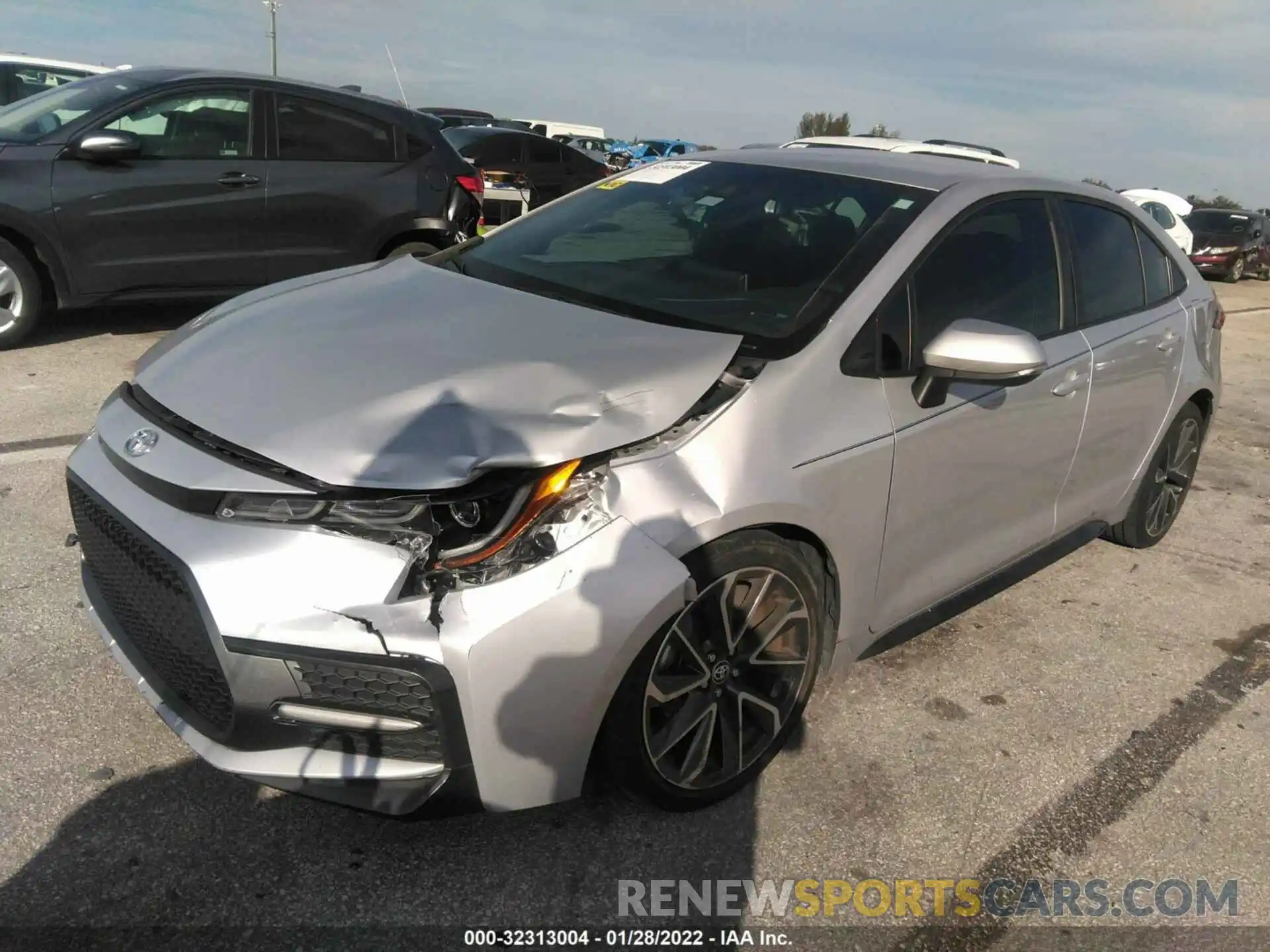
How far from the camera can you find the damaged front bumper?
79.9 inches

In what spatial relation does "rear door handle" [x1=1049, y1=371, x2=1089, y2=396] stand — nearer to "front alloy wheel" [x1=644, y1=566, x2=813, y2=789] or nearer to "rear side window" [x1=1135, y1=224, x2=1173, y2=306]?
"rear side window" [x1=1135, y1=224, x2=1173, y2=306]

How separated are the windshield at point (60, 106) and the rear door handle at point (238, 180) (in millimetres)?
684

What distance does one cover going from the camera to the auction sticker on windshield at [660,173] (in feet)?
12.3

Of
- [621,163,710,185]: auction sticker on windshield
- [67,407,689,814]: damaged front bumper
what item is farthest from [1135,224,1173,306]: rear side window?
[67,407,689,814]: damaged front bumper

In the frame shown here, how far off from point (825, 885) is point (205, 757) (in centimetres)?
147

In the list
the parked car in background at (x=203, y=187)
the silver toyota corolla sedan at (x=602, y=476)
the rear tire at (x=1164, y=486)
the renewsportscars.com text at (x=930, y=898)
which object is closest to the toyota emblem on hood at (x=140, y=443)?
the silver toyota corolla sedan at (x=602, y=476)

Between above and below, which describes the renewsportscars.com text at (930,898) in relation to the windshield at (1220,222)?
below

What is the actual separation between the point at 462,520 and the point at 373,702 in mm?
414

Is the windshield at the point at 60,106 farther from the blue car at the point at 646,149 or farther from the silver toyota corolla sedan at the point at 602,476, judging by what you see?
the blue car at the point at 646,149

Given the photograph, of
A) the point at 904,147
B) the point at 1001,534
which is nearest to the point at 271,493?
the point at 1001,534

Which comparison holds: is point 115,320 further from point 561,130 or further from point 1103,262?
point 561,130

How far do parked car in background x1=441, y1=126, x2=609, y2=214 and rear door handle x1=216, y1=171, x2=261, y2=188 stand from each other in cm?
676

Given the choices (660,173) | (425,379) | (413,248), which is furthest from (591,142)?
(425,379)

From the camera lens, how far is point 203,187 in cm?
645
